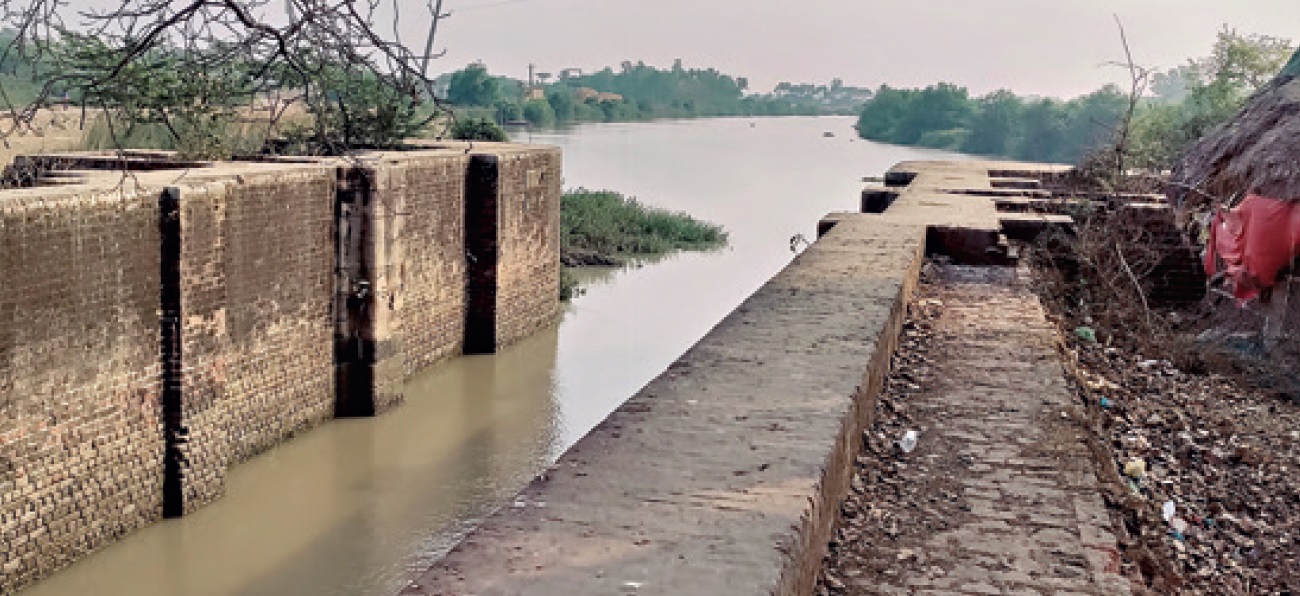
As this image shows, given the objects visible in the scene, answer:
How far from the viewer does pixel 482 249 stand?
14836 mm

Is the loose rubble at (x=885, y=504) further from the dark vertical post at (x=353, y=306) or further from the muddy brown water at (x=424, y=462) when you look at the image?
the dark vertical post at (x=353, y=306)

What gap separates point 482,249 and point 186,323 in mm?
6293

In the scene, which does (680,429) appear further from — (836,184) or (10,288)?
(836,184)

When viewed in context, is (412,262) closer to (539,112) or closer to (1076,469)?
(1076,469)

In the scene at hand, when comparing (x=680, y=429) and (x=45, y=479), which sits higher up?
(x=680, y=429)

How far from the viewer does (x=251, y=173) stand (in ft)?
32.3

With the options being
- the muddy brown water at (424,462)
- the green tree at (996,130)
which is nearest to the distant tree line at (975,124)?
the green tree at (996,130)

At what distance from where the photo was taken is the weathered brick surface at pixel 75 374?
705 centimetres

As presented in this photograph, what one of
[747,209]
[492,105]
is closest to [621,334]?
[747,209]

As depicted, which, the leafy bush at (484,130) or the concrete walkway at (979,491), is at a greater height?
the leafy bush at (484,130)

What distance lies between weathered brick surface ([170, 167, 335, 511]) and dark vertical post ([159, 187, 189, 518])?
0.05 m

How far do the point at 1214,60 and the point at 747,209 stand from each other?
1074 cm

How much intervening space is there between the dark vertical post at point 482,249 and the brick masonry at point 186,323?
2.35ft

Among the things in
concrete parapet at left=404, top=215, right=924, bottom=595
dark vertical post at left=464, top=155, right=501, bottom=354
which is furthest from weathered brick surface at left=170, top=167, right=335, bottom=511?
concrete parapet at left=404, top=215, right=924, bottom=595
